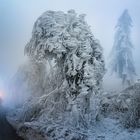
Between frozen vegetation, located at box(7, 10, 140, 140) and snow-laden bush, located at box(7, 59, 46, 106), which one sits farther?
snow-laden bush, located at box(7, 59, 46, 106)

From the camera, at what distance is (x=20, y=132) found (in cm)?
1491

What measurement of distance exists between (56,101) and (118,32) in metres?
16.4

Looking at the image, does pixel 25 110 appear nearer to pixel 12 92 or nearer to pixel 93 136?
pixel 93 136

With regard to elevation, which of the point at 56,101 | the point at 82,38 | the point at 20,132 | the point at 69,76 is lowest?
the point at 20,132

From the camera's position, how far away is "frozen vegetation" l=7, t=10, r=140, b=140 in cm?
1412

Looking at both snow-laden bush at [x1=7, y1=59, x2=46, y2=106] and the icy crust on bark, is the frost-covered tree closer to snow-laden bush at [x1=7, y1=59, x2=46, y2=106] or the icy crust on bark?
snow-laden bush at [x1=7, y1=59, x2=46, y2=106]

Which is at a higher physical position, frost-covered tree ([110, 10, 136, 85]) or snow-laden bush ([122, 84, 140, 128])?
frost-covered tree ([110, 10, 136, 85])

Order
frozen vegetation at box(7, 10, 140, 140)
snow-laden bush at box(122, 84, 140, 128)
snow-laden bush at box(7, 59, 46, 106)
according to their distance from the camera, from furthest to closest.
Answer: snow-laden bush at box(7, 59, 46, 106) < snow-laden bush at box(122, 84, 140, 128) < frozen vegetation at box(7, 10, 140, 140)

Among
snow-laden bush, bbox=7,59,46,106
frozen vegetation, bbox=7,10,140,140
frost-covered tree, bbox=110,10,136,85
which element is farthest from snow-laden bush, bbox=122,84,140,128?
frost-covered tree, bbox=110,10,136,85

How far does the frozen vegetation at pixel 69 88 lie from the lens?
1412 centimetres

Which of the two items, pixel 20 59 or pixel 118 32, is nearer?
pixel 20 59

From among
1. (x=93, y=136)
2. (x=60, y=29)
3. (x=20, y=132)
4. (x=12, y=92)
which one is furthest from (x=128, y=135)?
(x=12, y=92)

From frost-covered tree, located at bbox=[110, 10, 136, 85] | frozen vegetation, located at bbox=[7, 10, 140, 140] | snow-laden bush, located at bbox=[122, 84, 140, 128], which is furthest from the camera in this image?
frost-covered tree, located at bbox=[110, 10, 136, 85]

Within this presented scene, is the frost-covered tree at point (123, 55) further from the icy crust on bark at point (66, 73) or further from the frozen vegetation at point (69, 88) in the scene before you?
the icy crust on bark at point (66, 73)
